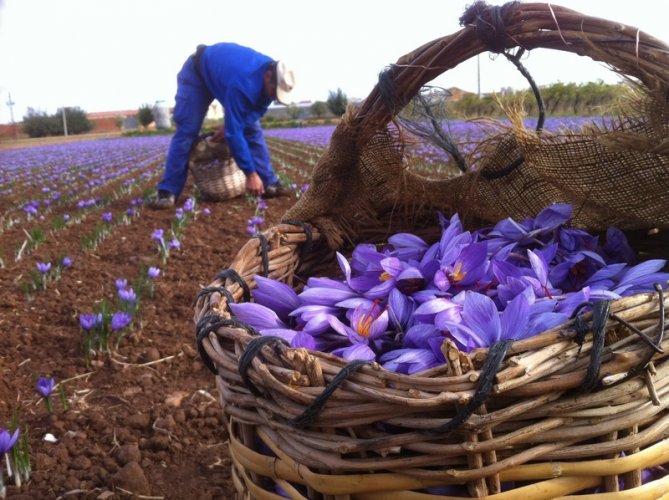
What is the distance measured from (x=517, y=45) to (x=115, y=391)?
59.2 inches

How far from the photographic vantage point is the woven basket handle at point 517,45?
37.0 inches

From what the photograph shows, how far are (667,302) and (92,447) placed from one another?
1.35 meters

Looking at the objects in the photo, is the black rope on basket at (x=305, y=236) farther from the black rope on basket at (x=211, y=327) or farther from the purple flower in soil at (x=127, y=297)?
the purple flower in soil at (x=127, y=297)

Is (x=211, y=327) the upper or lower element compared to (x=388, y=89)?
lower

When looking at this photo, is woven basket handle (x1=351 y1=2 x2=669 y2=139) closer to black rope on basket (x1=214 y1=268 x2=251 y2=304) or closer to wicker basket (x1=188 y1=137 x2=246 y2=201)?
black rope on basket (x1=214 y1=268 x2=251 y2=304)

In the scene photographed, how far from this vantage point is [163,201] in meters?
5.11

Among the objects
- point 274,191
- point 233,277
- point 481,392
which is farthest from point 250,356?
point 274,191

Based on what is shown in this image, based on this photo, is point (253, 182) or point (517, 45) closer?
point (517, 45)

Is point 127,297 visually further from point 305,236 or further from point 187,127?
point 187,127

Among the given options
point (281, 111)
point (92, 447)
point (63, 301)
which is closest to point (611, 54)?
point (92, 447)

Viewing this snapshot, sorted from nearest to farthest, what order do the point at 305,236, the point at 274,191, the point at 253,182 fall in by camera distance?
the point at 305,236 → the point at 253,182 → the point at 274,191

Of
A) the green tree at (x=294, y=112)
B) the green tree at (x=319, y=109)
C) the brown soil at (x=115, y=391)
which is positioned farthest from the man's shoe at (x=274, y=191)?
the green tree at (x=319, y=109)

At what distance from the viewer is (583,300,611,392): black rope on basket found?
69cm

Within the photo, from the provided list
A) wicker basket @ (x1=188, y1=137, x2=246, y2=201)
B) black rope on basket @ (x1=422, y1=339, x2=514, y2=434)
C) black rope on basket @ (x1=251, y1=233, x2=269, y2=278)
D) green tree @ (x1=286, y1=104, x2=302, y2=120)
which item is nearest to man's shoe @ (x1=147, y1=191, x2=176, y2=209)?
wicker basket @ (x1=188, y1=137, x2=246, y2=201)
